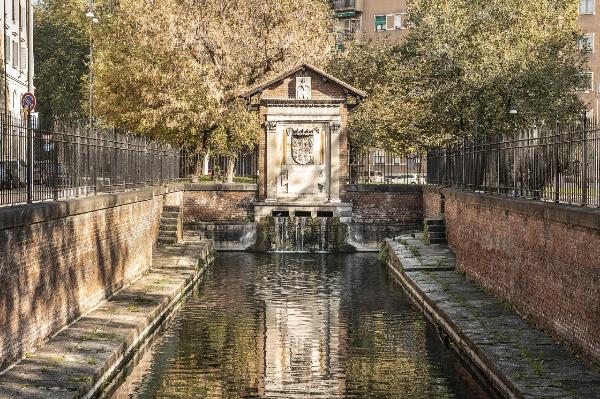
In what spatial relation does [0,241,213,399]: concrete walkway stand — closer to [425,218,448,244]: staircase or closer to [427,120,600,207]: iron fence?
[427,120,600,207]: iron fence

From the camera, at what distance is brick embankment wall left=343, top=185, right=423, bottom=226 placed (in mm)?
44656

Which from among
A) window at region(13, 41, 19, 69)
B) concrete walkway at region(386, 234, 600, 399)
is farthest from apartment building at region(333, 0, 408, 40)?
concrete walkway at region(386, 234, 600, 399)

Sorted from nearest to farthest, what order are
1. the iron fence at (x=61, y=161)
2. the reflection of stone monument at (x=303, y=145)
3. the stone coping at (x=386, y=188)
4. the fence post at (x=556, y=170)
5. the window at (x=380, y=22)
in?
the iron fence at (x=61, y=161), the fence post at (x=556, y=170), the reflection of stone monument at (x=303, y=145), the stone coping at (x=386, y=188), the window at (x=380, y=22)

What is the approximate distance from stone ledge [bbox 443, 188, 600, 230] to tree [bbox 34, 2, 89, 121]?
57.6m

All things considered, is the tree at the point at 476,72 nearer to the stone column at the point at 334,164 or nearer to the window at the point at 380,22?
the stone column at the point at 334,164

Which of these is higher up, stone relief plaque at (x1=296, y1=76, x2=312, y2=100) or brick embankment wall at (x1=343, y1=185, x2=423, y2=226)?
stone relief plaque at (x1=296, y1=76, x2=312, y2=100)

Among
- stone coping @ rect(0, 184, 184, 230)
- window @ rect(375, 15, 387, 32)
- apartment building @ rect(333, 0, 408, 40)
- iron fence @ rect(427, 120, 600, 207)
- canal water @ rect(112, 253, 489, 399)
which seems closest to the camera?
stone coping @ rect(0, 184, 184, 230)

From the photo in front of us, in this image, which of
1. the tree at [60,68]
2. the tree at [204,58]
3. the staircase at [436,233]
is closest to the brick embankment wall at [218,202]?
the tree at [204,58]

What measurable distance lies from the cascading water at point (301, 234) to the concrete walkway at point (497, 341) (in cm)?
1217

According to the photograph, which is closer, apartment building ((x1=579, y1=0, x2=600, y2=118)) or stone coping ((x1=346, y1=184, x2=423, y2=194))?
stone coping ((x1=346, y1=184, x2=423, y2=194))

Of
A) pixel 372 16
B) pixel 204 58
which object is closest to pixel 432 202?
pixel 204 58

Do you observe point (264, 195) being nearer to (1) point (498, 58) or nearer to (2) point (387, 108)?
(1) point (498, 58)

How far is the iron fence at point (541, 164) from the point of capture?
55.6 ft

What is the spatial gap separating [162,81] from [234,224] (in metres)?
8.62
